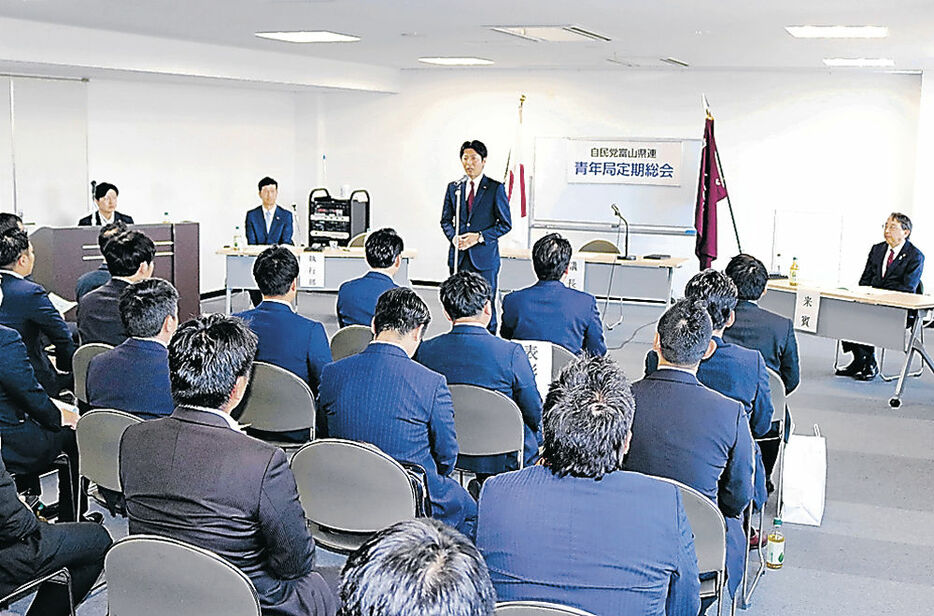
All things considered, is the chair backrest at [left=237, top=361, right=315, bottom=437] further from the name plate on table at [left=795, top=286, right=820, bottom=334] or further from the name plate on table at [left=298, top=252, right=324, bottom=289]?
the name plate on table at [left=298, top=252, right=324, bottom=289]

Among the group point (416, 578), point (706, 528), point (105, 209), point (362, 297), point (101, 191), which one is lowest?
point (706, 528)

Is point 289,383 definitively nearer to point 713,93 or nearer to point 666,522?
point 666,522

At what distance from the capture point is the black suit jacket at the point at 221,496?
236 cm

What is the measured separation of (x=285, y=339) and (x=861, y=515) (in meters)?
2.95

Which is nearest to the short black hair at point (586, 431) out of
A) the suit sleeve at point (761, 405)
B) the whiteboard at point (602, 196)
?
the suit sleeve at point (761, 405)

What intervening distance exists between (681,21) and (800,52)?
2650mm

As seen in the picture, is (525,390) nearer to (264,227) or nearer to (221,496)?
(221,496)

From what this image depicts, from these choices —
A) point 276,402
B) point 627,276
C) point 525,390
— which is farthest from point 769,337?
point 627,276

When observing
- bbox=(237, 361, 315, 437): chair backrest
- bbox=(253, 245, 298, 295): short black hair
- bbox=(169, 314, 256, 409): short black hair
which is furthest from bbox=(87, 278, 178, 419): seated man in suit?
bbox=(169, 314, 256, 409): short black hair

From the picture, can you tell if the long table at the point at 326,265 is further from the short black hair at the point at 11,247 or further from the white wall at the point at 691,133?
the short black hair at the point at 11,247

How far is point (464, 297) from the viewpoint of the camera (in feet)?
13.3

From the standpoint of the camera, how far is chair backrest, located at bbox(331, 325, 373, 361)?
5.28 metres

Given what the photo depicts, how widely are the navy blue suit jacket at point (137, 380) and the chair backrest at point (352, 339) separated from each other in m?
1.58

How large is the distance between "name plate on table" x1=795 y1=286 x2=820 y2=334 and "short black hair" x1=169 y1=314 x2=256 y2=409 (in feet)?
19.7
